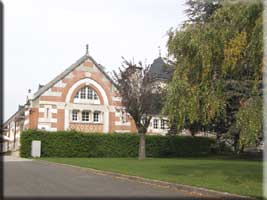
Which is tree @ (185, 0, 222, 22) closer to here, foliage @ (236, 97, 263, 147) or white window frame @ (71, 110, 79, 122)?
foliage @ (236, 97, 263, 147)

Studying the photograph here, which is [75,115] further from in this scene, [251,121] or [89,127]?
[251,121]

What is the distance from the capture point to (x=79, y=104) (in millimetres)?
54688

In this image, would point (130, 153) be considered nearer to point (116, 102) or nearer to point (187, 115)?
point (116, 102)

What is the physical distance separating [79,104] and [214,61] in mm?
39152

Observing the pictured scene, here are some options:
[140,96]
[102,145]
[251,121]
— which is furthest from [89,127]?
[251,121]

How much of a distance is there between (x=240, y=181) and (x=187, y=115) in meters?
2.99

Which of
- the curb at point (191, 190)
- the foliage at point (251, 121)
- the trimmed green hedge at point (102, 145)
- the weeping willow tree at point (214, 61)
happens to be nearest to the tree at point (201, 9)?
the weeping willow tree at point (214, 61)

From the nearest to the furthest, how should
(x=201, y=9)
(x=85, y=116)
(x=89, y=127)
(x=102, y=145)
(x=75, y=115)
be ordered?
(x=201, y=9)
(x=102, y=145)
(x=75, y=115)
(x=89, y=127)
(x=85, y=116)

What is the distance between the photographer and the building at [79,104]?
52.1 metres

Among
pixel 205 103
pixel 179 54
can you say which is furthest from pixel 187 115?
pixel 179 54

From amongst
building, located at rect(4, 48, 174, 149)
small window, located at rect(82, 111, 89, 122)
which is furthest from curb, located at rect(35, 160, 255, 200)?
small window, located at rect(82, 111, 89, 122)

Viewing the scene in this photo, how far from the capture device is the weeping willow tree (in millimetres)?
15289

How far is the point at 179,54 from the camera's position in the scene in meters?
17.5

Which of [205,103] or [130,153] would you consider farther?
[130,153]
